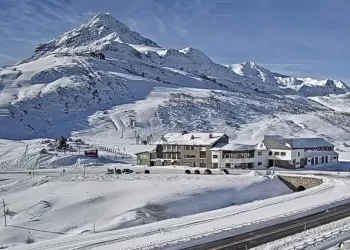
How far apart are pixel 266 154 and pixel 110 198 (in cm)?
4035

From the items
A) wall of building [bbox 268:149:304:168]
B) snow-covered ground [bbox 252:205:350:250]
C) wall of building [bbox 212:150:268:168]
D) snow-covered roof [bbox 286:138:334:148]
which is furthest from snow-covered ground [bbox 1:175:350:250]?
snow-covered roof [bbox 286:138:334:148]

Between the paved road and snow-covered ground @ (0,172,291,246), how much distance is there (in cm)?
1363

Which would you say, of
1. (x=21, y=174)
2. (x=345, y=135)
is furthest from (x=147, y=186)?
(x=345, y=135)

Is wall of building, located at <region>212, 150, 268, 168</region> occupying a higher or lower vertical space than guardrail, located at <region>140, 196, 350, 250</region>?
higher

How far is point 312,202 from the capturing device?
174 ft

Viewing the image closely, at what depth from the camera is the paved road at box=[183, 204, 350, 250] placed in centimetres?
3481

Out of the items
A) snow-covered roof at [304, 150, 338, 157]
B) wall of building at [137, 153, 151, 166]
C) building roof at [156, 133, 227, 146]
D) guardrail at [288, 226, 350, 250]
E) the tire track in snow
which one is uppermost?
building roof at [156, 133, 227, 146]

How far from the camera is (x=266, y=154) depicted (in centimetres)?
8756

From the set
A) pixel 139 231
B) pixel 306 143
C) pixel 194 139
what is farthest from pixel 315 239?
pixel 306 143

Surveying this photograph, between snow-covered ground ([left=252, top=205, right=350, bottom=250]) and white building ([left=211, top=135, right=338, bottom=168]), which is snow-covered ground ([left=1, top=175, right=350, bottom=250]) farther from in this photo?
white building ([left=211, top=135, right=338, bottom=168])

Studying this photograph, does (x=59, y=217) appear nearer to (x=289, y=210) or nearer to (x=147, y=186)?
(x=147, y=186)

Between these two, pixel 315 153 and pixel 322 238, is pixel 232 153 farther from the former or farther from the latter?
pixel 322 238

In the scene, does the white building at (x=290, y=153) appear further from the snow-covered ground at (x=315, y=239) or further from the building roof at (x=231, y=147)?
the snow-covered ground at (x=315, y=239)

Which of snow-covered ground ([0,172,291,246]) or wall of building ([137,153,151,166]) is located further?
wall of building ([137,153,151,166])
